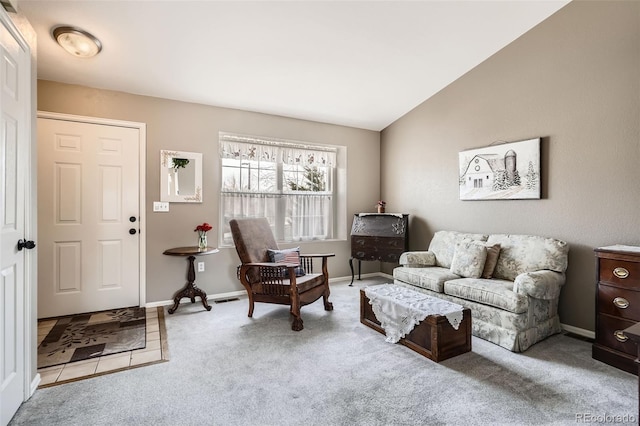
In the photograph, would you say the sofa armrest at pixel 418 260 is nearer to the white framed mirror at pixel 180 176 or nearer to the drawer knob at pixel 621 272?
the drawer knob at pixel 621 272

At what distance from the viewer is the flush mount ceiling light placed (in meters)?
2.48

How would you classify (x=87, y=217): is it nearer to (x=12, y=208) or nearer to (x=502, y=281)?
(x=12, y=208)

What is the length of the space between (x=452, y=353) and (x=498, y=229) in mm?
1762

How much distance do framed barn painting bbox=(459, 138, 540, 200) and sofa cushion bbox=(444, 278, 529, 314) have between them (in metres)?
1.02

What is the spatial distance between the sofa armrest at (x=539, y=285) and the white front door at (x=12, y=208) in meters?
3.36

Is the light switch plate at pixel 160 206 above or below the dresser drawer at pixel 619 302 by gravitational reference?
above

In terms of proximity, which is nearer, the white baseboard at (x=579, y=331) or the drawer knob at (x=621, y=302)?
the drawer knob at (x=621, y=302)

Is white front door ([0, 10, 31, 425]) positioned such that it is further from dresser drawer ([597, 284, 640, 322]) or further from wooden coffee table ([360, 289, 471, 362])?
dresser drawer ([597, 284, 640, 322])

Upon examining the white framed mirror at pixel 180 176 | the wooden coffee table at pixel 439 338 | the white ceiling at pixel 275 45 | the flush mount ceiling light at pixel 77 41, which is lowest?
the wooden coffee table at pixel 439 338

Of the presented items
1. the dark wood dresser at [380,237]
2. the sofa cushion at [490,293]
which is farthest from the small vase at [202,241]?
the sofa cushion at [490,293]

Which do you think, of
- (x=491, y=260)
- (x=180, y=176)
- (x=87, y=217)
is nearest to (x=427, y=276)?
(x=491, y=260)

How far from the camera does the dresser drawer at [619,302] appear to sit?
2119 millimetres

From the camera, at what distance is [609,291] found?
2252 mm

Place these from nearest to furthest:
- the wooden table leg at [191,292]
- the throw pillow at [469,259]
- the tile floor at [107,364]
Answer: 1. the tile floor at [107,364]
2. the throw pillow at [469,259]
3. the wooden table leg at [191,292]
